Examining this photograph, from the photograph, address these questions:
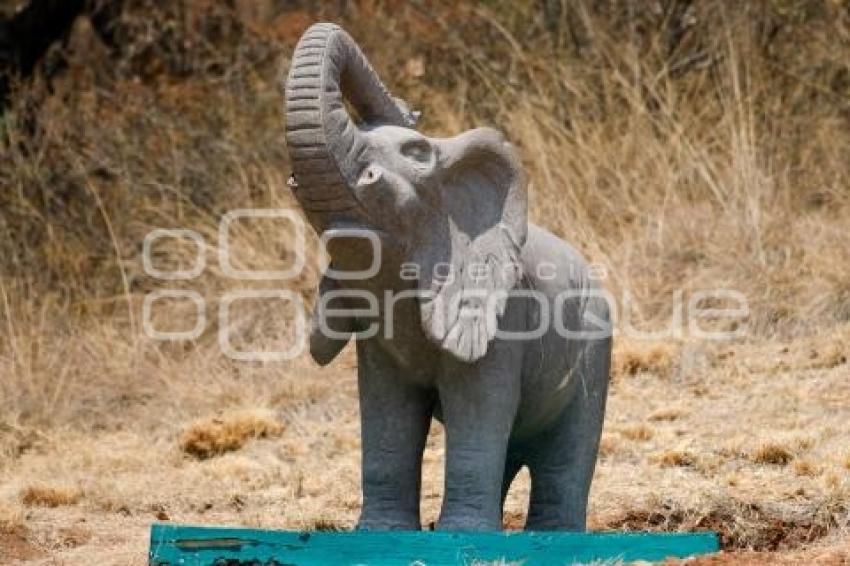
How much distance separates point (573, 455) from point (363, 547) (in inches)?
37.9

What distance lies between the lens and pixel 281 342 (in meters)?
10.1

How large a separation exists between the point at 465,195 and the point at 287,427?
373 cm

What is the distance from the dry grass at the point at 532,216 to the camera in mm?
7828

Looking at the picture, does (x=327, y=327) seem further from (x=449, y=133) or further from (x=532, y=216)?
(x=449, y=133)

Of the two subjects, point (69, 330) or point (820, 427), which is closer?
point (820, 427)

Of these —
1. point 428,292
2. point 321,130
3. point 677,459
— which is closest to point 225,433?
point 677,459

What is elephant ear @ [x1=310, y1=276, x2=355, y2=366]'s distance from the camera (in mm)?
5453

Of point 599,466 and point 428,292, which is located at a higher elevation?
point 428,292

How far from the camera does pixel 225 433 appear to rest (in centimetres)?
886

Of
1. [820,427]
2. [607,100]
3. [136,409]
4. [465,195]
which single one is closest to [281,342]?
[136,409]

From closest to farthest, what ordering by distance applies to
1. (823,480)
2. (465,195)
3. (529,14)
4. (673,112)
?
(465,195) < (823,480) < (673,112) < (529,14)

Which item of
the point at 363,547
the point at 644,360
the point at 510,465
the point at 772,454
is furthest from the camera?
the point at 644,360

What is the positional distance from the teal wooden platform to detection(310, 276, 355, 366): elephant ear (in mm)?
586

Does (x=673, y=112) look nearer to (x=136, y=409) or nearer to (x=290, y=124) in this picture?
(x=136, y=409)
